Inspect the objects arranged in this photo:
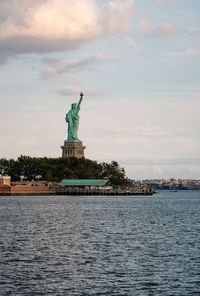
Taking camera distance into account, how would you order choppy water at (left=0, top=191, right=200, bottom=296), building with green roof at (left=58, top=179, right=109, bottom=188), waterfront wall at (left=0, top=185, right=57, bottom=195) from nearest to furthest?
1. choppy water at (left=0, top=191, right=200, bottom=296)
2. waterfront wall at (left=0, top=185, right=57, bottom=195)
3. building with green roof at (left=58, top=179, right=109, bottom=188)

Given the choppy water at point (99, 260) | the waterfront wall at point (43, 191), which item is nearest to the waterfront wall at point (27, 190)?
the waterfront wall at point (43, 191)

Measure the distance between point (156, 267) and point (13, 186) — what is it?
14158cm

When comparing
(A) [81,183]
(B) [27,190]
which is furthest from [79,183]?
(B) [27,190]

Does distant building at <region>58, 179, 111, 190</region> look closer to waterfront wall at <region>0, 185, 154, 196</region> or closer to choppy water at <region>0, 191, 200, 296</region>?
waterfront wall at <region>0, 185, 154, 196</region>

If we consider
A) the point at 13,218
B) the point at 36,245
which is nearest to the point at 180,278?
the point at 36,245

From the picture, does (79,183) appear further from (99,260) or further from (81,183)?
(99,260)

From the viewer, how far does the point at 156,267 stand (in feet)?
129

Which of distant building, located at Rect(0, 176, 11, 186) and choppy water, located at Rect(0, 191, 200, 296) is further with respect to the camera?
distant building, located at Rect(0, 176, 11, 186)

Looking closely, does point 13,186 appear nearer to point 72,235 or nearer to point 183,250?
point 72,235

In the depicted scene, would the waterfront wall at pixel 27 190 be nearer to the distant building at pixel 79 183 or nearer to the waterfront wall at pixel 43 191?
the waterfront wall at pixel 43 191

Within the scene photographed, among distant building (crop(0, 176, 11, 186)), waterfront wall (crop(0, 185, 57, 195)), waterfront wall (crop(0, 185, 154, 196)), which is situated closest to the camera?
waterfront wall (crop(0, 185, 57, 195))

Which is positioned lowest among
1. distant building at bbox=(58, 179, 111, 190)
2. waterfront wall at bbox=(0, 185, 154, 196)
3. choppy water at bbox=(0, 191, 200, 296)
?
choppy water at bbox=(0, 191, 200, 296)

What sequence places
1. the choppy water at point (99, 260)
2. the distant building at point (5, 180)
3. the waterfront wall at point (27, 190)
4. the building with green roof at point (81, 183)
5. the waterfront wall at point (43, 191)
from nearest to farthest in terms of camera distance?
the choppy water at point (99, 260)
the waterfront wall at point (27, 190)
the waterfront wall at point (43, 191)
the distant building at point (5, 180)
the building with green roof at point (81, 183)

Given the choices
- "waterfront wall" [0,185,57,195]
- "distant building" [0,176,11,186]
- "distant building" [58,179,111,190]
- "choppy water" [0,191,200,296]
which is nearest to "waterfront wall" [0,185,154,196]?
"waterfront wall" [0,185,57,195]
